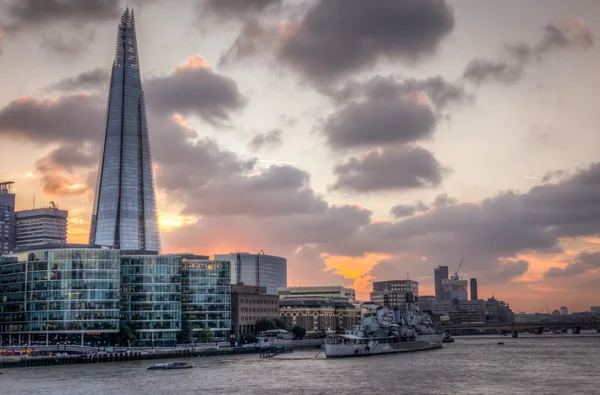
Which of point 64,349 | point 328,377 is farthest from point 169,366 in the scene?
point 64,349

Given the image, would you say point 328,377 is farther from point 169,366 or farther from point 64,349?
point 64,349

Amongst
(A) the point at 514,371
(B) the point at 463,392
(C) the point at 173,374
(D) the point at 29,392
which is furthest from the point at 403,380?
(D) the point at 29,392

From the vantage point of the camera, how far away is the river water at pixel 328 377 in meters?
110

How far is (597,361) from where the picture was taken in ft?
527

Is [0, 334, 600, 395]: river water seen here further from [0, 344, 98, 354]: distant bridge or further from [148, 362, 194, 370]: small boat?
[0, 344, 98, 354]: distant bridge

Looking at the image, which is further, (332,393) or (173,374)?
(173,374)

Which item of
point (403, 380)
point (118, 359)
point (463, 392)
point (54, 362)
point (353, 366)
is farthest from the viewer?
point (118, 359)

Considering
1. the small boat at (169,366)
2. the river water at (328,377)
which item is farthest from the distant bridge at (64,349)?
the small boat at (169,366)

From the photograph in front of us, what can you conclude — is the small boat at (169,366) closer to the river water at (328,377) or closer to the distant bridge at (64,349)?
the river water at (328,377)

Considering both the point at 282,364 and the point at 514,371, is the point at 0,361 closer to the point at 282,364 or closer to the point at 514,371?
the point at 282,364

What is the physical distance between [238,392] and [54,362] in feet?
232

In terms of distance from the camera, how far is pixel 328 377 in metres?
130

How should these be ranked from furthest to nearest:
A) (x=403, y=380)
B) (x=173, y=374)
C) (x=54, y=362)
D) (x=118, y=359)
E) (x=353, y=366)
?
(x=118, y=359)
(x=54, y=362)
(x=353, y=366)
(x=173, y=374)
(x=403, y=380)

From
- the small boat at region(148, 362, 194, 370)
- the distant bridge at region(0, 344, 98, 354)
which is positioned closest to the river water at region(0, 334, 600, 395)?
the small boat at region(148, 362, 194, 370)
